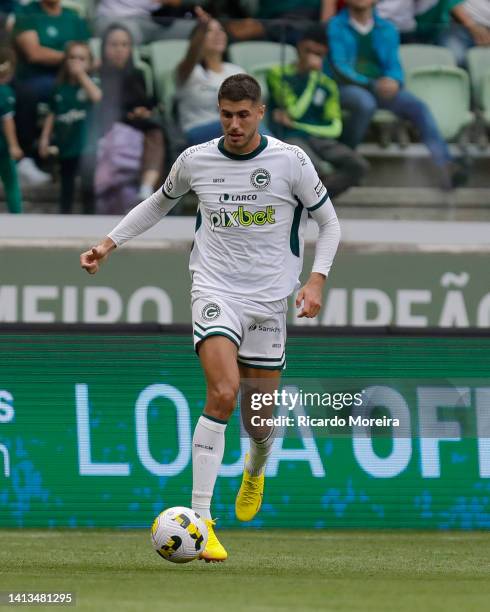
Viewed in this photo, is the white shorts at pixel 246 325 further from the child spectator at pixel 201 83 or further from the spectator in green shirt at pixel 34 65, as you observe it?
the spectator in green shirt at pixel 34 65

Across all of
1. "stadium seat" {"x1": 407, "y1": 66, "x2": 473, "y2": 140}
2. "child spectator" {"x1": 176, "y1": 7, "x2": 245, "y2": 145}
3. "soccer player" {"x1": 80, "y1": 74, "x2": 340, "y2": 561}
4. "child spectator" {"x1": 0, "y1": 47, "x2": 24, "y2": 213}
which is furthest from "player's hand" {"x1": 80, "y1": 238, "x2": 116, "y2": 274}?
"stadium seat" {"x1": 407, "y1": 66, "x2": 473, "y2": 140}

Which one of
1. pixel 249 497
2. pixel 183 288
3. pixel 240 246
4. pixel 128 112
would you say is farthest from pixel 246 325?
pixel 128 112

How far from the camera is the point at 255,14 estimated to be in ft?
41.8

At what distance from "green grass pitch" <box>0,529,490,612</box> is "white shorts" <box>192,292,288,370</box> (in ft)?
3.23

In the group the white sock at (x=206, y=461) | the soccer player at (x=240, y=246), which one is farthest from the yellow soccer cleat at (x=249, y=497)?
the white sock at (x=206, y=461)

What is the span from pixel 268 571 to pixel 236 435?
2219mm

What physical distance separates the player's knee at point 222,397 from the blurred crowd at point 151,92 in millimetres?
5698

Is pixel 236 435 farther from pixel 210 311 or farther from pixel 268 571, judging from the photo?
pixel 268 571

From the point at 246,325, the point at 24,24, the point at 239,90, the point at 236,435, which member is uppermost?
the point at 24,24

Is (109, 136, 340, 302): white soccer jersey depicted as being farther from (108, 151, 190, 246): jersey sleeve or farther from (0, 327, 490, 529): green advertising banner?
(0, 327, 490, 529): green advertising banner

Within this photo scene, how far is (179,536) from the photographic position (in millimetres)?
5992

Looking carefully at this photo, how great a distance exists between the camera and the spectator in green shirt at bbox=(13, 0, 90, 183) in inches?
467

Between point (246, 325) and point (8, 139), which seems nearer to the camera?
point (246, 325)

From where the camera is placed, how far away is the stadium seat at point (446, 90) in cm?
1265
